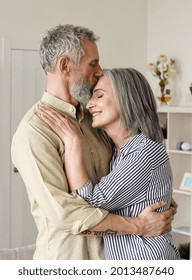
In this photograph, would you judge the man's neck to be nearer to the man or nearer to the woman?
the man

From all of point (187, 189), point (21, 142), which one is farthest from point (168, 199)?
point (187, 189)

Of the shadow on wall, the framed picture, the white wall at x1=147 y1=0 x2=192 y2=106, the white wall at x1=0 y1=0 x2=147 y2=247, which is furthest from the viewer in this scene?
the white wall at x1=147 y1=0 x2=192 y2=106

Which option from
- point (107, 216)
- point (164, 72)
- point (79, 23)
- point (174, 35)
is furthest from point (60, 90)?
point (174, 35)

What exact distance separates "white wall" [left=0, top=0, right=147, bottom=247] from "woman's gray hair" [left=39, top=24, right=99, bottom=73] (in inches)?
127

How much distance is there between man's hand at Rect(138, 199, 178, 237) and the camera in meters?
2.29

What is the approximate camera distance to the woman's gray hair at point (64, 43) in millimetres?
2350

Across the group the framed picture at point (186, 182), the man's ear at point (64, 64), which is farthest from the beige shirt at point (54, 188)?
the framed picture at point (186, 182)

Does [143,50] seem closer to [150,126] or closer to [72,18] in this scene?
[72,18]

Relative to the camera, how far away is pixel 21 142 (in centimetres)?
225

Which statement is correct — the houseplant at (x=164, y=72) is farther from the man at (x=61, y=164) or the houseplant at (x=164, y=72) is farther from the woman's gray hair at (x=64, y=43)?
the woman's gray hair at (x=64, y=43)

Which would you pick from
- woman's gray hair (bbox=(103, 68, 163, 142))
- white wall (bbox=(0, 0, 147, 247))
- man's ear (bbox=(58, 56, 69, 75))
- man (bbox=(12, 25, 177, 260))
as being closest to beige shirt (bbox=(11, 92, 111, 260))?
man (bbox=(12, 25, 177, 260))

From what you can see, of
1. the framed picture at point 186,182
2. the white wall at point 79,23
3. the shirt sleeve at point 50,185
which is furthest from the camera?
the framed picture at point 186,182

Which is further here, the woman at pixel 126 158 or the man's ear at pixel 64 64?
the man's ear at pixel 64 64
